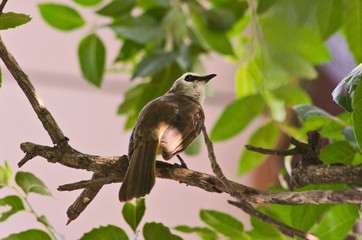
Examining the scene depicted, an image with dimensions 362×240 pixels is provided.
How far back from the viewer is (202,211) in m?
0.68

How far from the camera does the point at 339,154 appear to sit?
640 mm

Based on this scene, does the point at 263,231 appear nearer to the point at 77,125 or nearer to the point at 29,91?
the point at 29,91

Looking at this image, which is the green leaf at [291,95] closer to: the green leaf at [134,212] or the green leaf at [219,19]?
the green leaf at [219,19]

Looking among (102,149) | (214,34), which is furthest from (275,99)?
(102,149)

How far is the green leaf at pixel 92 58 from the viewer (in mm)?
874

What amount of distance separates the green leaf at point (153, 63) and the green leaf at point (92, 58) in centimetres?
6

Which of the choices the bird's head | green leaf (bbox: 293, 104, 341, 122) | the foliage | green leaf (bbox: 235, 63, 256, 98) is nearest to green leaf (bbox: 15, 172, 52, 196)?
the foliage

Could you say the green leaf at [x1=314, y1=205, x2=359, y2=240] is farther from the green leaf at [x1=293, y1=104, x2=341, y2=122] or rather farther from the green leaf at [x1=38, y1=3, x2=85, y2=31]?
the green leaf at [x1=38, y1=3, x2=85, y2=31]

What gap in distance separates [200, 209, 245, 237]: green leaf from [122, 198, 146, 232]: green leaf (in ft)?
0.46

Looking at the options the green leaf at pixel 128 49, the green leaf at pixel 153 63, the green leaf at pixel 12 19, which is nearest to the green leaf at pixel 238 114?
the green leaf at pixel 153 63

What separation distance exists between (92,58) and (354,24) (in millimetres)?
447

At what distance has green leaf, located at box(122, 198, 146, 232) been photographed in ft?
1.85

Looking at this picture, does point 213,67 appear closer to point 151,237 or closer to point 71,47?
point 71,47

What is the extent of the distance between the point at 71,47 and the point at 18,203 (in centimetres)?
134
